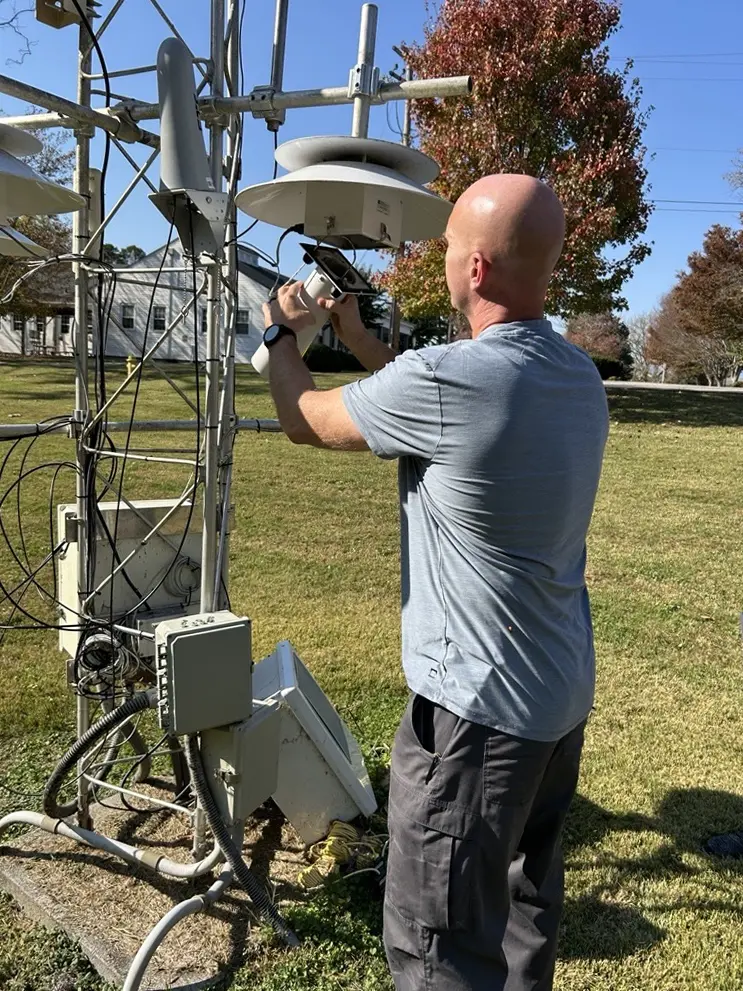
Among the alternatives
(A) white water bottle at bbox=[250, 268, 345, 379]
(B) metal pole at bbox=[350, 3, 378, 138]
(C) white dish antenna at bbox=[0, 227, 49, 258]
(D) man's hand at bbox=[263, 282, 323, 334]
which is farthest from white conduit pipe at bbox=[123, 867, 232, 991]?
(B) metal pole at bbox=[350, 3, 378, 138]

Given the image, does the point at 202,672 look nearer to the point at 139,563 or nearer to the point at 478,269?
the point at 139,563

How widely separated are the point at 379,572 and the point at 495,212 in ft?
18.6

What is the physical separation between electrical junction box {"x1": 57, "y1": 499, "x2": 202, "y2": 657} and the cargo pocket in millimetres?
1479

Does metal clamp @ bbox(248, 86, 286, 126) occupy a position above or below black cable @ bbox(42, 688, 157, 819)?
above

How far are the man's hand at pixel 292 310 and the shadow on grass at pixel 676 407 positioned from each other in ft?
55.0

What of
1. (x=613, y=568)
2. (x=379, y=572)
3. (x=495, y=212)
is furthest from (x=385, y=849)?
(x=613, y=568)

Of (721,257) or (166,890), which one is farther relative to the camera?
(721,257)

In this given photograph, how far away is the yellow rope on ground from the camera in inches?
109

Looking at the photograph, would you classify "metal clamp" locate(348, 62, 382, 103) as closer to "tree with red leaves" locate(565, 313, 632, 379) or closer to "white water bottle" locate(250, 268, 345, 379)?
"white water bottle" locate(250, 268, 345, 379)

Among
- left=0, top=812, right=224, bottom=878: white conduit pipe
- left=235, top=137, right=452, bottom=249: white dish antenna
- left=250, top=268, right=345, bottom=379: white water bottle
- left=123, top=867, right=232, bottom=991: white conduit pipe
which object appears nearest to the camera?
left=235, top=137, right=452, bottom=249: white dish antenna

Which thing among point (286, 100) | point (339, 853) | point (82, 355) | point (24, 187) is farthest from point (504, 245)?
point (339, 853)

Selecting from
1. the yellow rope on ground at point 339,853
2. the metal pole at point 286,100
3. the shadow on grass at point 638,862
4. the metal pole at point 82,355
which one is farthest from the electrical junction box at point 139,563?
the shadow on grass at point 638,862

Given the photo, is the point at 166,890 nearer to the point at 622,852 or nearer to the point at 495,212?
the point at 622,852

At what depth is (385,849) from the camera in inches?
114
